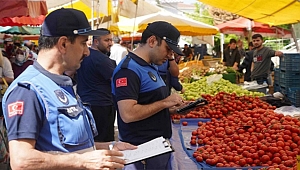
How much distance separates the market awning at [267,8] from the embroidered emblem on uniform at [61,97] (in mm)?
7318

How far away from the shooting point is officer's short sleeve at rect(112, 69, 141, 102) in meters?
3.36

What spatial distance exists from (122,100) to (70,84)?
1190 millimetres

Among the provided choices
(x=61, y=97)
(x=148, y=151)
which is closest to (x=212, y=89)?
(x=148, y=151)

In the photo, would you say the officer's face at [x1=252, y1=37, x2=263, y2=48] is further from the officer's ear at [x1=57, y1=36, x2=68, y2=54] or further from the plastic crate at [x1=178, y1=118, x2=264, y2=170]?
the officer's ear at [x1=57, y1=36, x2=68, y2=54]

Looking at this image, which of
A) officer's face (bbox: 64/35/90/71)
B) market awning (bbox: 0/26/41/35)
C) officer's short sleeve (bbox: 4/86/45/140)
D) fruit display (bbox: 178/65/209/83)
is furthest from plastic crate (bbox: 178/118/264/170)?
market awning (bbox: 0/26/41/35)

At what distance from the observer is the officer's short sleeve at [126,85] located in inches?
132

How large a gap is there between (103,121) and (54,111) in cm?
414

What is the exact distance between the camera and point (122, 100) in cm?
338

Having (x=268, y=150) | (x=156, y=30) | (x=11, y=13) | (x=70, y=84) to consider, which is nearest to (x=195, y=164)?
(x=268, y=150)

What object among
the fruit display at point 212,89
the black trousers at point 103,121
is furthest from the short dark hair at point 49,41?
the fruit display at point 212,89

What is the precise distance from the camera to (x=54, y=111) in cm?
199

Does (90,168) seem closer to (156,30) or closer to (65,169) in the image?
(65,169)

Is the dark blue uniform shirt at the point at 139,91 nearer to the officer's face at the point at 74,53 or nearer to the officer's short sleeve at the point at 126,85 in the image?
the officer's short sleeve at the point at 126,85

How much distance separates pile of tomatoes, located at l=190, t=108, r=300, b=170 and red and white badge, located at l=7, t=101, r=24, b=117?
218cm
